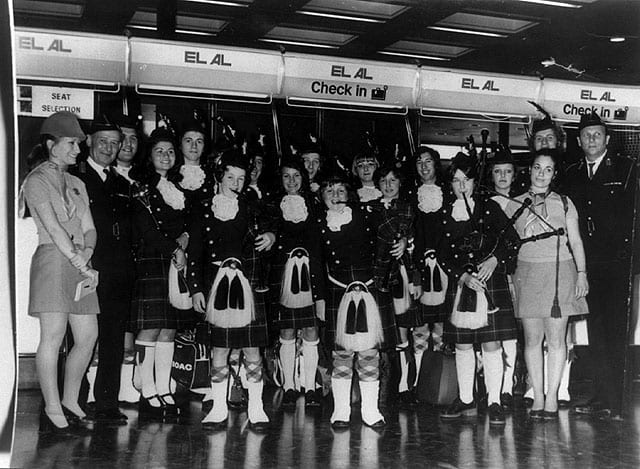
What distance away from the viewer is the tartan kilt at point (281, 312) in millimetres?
4730

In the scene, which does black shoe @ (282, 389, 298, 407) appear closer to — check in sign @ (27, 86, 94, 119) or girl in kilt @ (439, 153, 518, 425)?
girl in kilt @ (439, 153, 518, 425)

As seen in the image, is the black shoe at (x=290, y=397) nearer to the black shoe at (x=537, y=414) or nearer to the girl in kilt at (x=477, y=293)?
the girl in kilt at (x=477, y=293)

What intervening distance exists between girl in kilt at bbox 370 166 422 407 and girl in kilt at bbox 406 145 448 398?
0.06 meters

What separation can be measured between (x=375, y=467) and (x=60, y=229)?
187cm

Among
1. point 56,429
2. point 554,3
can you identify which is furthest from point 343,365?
point 554,3

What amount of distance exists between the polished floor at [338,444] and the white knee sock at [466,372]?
6.3 inches

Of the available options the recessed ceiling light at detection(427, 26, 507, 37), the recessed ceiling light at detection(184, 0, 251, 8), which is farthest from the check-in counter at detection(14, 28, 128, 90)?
the recessed ceiling light at detection(427, 26, 507, 37)

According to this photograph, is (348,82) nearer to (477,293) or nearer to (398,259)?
(398,259)

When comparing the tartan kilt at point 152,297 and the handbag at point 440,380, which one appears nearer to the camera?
the tartan kilt at point 152,297

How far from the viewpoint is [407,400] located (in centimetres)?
485

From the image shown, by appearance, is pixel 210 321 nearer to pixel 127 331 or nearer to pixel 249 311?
pixel 249 311

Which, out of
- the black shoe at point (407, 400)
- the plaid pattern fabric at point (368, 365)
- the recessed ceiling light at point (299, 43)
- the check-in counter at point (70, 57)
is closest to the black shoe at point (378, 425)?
the plaid pattern fabric at point (368, 365)

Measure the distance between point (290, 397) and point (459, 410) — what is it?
1.03 m

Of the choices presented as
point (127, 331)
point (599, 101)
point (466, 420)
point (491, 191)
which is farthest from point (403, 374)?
point (599, 101)
